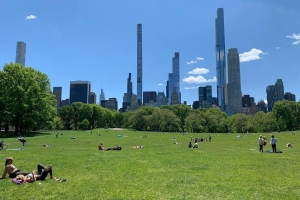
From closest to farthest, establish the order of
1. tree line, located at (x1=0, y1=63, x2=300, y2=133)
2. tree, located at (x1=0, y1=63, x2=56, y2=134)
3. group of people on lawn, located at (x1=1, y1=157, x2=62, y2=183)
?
group of people on lawn, located at (x1=1, y1=157, x2=62, y2=183) → tree, located at (x1=0, y1=63, x2=56, y2=134) → tree line, located at (x1=0, y1=63, x2=300, y2=133)

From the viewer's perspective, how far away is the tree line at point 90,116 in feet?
207

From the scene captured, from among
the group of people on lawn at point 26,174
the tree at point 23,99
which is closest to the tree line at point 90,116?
the tree at point 23,99

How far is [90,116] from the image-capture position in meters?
139

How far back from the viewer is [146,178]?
13.4 meters

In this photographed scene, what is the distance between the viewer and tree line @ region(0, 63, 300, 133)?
6302cm

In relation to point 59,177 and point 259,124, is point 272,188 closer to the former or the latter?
point 59,177

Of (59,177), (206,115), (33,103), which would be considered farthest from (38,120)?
(206,115)

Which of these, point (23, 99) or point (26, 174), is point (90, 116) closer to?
point (23, 99)

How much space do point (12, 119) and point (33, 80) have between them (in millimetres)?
12059

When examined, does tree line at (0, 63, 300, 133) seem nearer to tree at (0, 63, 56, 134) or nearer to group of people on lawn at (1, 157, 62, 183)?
tree at (0, 63, 56, 134)

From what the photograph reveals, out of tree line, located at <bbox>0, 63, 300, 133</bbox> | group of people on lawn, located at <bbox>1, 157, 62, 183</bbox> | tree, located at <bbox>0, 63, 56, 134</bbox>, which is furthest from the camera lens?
tree line, located at <bbox>0, 63, 300, 133</bbox>

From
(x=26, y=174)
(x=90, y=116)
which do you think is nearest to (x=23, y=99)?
(x=26, y=174)

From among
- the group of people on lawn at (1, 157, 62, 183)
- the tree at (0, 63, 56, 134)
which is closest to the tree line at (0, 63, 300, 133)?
the tree at (0, 63, 56, 134)

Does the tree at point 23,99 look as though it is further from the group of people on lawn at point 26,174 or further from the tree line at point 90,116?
the group of people on lawn at point 26,174
